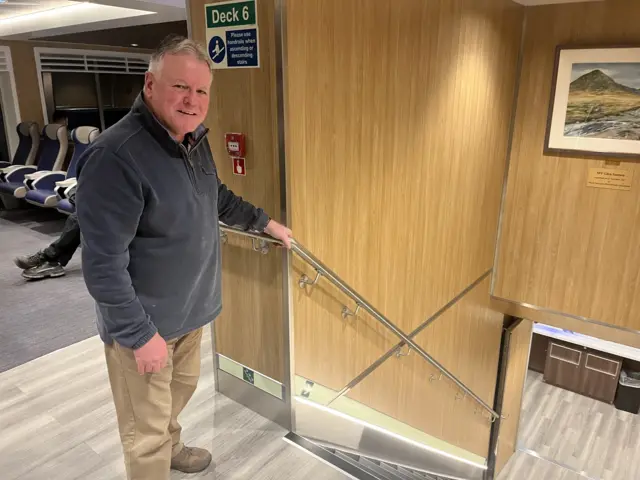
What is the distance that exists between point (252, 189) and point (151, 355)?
1.03 m

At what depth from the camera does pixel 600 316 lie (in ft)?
14.8

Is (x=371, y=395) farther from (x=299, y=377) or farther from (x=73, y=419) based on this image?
(x=73, y=419)

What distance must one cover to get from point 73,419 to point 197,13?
2.10 metres

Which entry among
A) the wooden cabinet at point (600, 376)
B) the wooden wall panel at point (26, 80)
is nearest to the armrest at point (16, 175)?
the wooden wall panel at point (26, 80)

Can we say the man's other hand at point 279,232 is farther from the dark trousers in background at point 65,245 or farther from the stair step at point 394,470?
the dark trousers in background at point 65,245

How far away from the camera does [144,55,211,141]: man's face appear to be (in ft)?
5.20

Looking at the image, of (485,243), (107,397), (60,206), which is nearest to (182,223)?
(107,397)

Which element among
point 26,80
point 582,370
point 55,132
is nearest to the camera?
point 55,132

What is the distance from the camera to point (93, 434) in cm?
250

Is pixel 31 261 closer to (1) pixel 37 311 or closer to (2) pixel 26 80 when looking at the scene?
(1) pixel 37 311

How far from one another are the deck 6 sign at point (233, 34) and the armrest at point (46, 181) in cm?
478

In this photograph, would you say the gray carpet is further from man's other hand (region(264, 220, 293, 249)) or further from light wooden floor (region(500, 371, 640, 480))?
light wooden floor (region(500, 371, 640, 480))

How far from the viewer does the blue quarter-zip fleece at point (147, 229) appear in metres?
1.48

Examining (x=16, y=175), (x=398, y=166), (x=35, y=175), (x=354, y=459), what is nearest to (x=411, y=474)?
(x=354, y=459)
